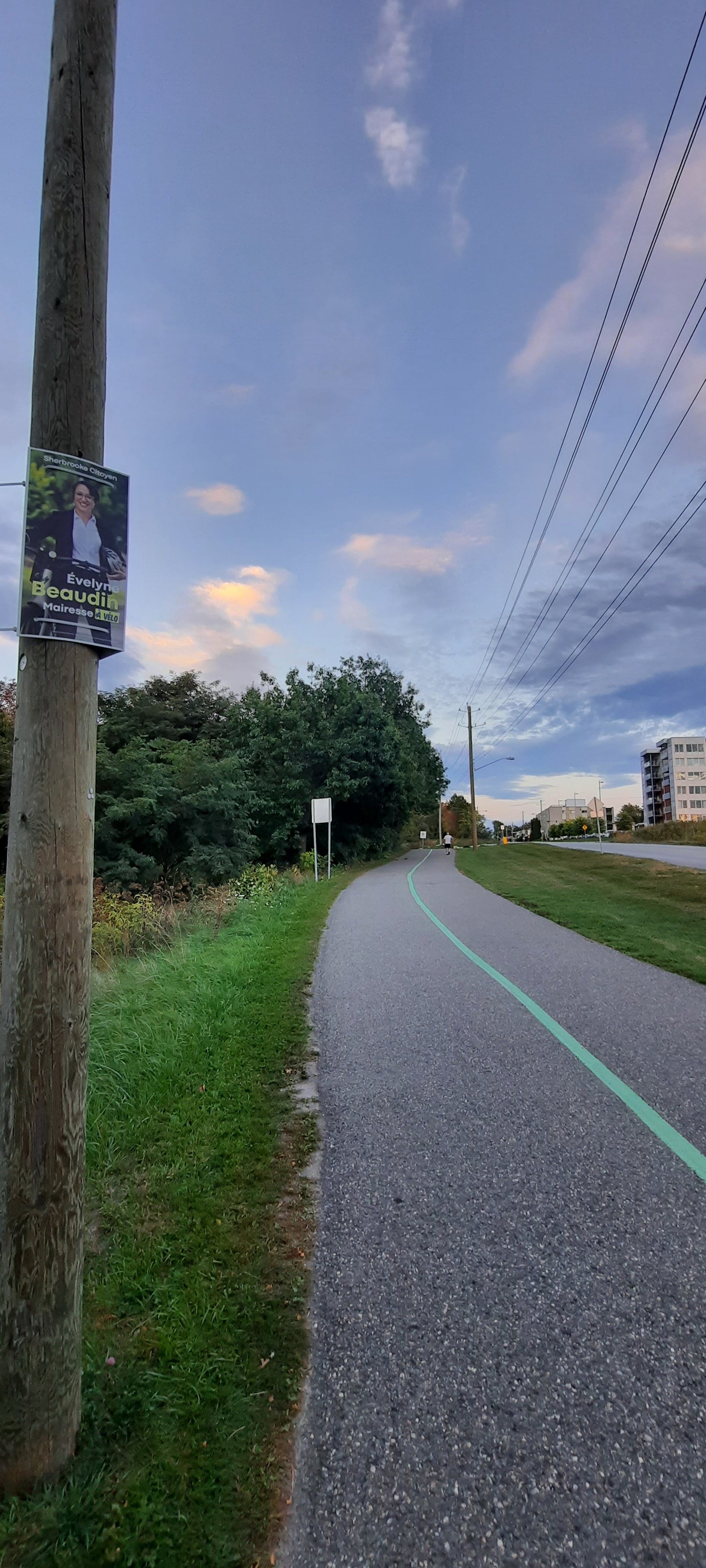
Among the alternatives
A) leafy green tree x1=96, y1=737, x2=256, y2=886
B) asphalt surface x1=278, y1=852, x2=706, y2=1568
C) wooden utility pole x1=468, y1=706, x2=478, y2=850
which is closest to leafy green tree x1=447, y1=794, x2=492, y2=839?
wooden utility pole x1=468, y1=706, x2=478, y2=850

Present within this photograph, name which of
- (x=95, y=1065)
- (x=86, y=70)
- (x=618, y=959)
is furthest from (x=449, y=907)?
(x=86, y=70)

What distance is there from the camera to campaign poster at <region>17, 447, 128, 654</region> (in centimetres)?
189

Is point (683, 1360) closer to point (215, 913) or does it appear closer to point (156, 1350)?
point (156, 1350)

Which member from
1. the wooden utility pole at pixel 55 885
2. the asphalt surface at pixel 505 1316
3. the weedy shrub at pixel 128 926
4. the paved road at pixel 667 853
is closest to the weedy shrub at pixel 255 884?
the weedy shrub at pixel 128 926

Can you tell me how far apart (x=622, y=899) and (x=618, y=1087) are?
10558mm

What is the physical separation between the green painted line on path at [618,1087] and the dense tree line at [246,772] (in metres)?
11.7

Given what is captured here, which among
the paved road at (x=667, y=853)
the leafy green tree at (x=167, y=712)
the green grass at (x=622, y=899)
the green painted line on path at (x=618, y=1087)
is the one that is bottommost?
the green painted line on path at (x=618, y=1087)

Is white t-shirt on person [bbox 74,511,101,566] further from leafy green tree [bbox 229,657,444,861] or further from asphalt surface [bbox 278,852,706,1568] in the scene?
leafy green tree [bbox 229,657,444,861]

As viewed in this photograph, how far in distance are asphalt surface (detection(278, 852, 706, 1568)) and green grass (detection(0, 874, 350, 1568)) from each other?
0.14 metres

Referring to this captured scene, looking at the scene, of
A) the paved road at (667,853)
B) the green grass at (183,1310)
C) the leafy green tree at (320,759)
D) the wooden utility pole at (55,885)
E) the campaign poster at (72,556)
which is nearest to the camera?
the green grass at (183,1310)

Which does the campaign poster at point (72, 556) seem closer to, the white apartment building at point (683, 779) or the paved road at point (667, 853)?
the paved road at point (667, 853)

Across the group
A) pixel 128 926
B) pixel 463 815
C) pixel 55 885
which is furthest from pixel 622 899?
pixel 463 815

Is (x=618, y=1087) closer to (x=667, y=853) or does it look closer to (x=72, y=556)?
(x=72, y=556)

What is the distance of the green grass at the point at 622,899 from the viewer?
28.1 ft
